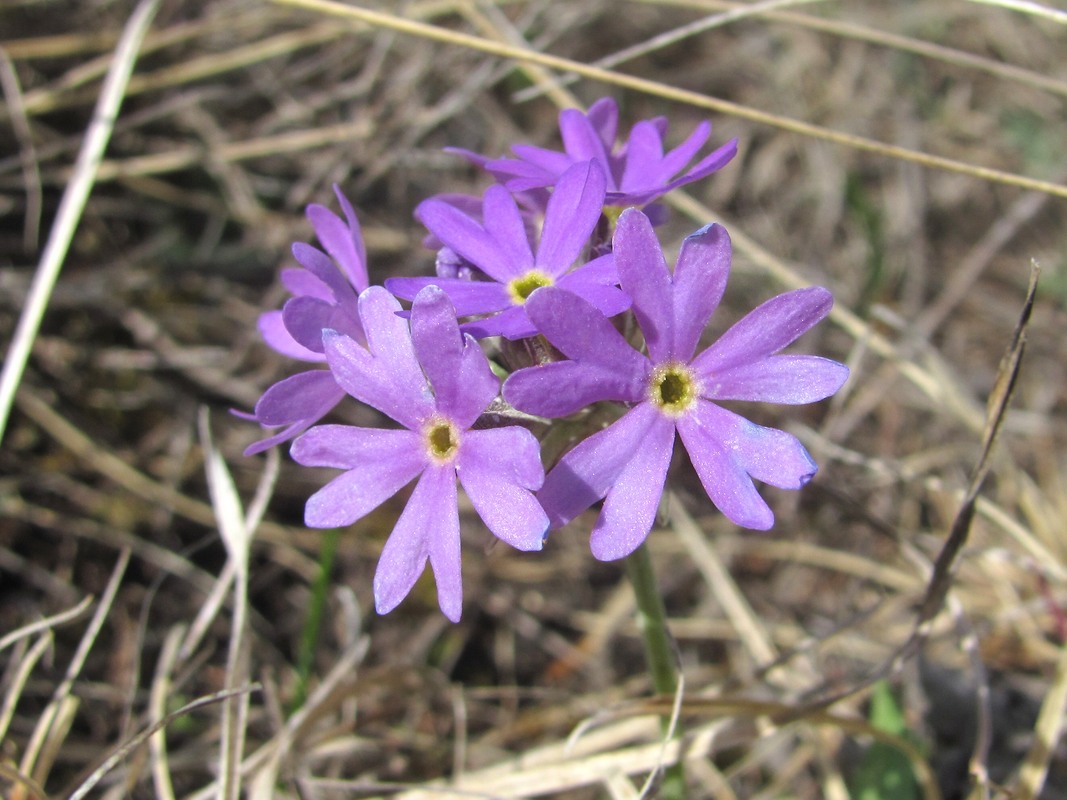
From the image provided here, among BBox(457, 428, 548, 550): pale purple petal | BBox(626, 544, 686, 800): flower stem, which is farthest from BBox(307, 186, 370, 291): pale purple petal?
BBox(626, 544, 686, 800): flower stem

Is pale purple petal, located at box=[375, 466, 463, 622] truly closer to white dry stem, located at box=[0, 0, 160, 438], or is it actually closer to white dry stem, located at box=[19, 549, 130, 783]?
white dry stem, located at box=[19, 549, 130, 783]

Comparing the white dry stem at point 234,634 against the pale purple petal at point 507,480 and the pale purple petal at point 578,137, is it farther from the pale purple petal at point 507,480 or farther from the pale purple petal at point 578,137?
the pale purple petal at point 578,137

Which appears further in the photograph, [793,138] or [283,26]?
[793,138]

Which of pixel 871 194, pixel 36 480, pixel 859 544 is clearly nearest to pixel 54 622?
pixel 36 480

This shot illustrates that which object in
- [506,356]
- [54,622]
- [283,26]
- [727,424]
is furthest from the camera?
[283,26]

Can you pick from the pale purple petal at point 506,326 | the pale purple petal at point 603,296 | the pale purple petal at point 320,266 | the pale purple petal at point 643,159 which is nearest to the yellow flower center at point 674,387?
the pale purple petal at point 603,296

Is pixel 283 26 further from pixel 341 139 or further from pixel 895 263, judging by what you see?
pixel 895 263

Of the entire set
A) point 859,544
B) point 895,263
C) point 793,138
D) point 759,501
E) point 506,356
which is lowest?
point 759,501

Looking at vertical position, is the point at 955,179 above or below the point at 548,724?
above
